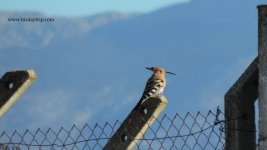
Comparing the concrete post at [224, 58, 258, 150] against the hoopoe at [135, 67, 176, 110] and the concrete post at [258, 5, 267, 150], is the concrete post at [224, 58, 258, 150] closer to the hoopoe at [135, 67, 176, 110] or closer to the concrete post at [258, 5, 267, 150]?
the concrete post at [258, 5, 267, 150]

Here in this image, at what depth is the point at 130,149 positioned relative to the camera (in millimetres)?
7082

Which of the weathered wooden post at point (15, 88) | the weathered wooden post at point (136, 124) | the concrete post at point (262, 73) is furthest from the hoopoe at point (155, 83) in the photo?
the concrete post at point (262, 73)

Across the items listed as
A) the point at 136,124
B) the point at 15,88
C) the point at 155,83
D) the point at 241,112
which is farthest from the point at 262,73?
the point at 155,83

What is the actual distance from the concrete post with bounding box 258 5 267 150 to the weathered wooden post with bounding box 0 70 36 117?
250 cm

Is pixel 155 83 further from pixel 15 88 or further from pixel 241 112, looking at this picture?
pixel 241 112

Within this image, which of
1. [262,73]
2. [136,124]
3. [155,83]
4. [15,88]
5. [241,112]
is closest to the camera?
[262,73]

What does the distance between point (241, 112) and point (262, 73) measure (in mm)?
409

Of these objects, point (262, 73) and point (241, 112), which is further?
point (241, 112)

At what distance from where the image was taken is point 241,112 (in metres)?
6.36

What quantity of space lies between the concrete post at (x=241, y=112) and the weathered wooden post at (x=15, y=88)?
2.16 m

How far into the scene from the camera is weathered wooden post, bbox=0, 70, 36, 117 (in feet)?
25.6

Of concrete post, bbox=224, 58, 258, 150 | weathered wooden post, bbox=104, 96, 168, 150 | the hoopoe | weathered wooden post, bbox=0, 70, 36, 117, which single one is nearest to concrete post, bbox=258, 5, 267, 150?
concrete post, bbox=224, 58, 258, 150

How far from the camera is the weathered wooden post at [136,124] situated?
7062mm

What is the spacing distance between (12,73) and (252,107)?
2.50 meters
